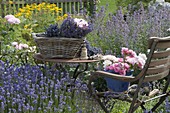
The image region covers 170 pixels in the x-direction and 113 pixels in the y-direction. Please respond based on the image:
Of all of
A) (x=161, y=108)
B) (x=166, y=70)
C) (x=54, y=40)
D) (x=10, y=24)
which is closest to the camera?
(x=166, y=70)

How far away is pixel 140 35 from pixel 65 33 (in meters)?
2.09

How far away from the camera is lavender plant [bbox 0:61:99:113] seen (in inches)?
165

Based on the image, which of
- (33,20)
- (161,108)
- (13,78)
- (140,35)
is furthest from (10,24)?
(161,108)

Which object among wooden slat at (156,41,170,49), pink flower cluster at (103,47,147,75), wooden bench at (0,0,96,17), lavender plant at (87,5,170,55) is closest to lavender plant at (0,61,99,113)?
pink flower cluster at (103,47,147,75)

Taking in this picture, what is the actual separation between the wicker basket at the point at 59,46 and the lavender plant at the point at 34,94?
0.28m

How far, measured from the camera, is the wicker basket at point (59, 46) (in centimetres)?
458

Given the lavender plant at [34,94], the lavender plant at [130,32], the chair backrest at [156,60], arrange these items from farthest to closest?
the lavender plant at [130,32], the lavender plant at [34,94], the chair backrest at [156,60]

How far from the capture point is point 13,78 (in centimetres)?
482

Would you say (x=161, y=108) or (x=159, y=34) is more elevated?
(x=159, y=34)

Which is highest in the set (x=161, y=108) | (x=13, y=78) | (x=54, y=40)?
(x=54, y=40)

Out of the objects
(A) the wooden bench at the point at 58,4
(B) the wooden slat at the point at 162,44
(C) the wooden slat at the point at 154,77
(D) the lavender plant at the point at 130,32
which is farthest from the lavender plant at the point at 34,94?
(A) the wooden bench at the point at 58,4

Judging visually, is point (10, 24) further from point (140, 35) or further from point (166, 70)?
point (166, 70)

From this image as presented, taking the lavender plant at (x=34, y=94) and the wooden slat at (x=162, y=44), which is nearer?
the wooden slat at (x=162, y=44)

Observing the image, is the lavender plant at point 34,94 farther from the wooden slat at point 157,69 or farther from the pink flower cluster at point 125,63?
the wooden slat at point 157,69
